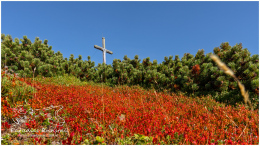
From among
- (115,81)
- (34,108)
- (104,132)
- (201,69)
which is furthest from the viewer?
(115,81)

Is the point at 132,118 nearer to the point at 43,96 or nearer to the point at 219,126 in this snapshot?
the point at 219,126

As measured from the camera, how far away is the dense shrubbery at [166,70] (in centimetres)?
614

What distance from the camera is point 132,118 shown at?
3994 mm

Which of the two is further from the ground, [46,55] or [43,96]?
[46,55]

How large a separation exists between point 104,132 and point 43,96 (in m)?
3.62

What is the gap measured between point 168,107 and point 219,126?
68.0 inches

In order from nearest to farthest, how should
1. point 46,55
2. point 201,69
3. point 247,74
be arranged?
point 247,74, point 201,69, point 46,55

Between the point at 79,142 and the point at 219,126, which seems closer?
the point at 79,142

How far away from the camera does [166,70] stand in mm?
8891

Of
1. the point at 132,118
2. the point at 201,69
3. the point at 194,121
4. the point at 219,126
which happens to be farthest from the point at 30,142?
the point at 201,69

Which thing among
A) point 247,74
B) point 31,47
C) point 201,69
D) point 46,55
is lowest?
point 247,74

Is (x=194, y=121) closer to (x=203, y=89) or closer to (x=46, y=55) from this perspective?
(x=203, y=89)

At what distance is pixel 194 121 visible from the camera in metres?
4.05

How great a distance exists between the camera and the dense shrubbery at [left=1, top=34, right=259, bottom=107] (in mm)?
6145
